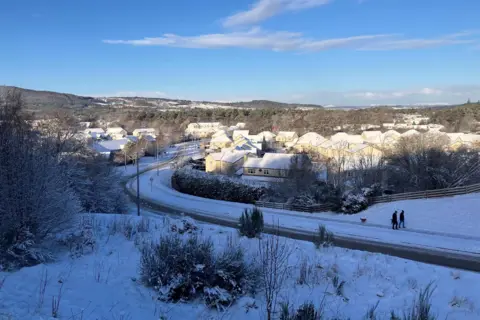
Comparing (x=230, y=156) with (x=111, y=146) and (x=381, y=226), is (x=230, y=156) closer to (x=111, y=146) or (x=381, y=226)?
(x=111, y=146)

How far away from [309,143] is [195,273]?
208ft

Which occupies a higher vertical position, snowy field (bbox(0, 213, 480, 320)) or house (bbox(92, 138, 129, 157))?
snowy field (bbox(0, 213, 480, 320))

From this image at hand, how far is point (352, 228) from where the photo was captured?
20.2 metres

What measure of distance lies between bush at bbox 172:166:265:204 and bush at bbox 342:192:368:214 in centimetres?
1013

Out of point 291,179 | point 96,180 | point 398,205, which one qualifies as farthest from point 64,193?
point 291,179

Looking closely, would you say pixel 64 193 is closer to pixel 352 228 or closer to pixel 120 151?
pixel 352 228

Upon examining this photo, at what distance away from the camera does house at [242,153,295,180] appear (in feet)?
147

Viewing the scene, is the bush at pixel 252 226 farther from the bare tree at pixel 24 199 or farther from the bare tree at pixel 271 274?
the bare tree at pixel 24 199

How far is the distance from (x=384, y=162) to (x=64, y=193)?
33.6 m

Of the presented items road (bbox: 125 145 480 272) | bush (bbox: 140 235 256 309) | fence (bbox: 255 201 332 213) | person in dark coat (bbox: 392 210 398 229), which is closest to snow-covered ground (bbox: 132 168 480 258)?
person in dark coat (bbox: 392 210 398 229)

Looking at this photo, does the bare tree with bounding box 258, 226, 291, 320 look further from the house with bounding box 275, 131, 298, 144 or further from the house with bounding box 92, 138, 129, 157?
the house with bounding box 275, 131, 298, 144

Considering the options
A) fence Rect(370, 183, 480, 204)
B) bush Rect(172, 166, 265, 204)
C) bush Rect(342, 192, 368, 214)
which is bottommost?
bush Rect(172, 166, 265, 204)

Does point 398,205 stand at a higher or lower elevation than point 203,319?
lower

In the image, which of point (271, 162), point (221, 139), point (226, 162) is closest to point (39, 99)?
point (226, 162)
